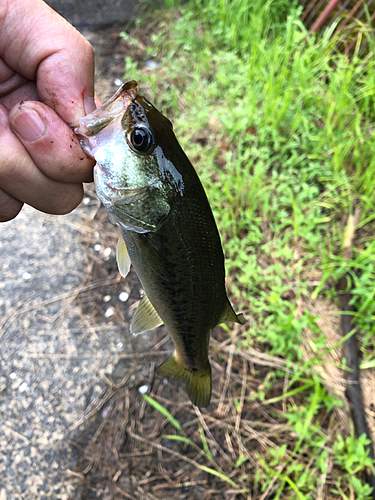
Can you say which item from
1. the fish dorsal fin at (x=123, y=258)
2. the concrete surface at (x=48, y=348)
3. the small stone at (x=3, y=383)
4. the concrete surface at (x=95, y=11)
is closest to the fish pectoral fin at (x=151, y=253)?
the fish dorsal fin at (x=123, y=258)

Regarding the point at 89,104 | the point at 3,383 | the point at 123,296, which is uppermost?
the point at 89,104

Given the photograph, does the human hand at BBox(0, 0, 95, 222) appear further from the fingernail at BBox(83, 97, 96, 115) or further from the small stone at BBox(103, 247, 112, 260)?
the small stone at BBox(103, 247, 112, 260)

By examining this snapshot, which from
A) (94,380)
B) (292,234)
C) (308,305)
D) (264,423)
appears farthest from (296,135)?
(94,380)

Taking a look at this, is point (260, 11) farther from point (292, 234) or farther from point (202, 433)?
point (202, 433)

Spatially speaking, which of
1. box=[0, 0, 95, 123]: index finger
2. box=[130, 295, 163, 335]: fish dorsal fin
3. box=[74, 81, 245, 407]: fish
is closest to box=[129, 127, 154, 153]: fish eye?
box=[74, 81, 245, 407]: fish

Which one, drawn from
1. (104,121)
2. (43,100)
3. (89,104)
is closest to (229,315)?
(104,121)

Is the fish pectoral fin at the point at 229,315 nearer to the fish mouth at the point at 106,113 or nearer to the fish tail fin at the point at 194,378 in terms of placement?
the fish tail fin at the point at 194,378

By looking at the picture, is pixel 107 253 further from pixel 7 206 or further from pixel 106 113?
pixel 106 113
